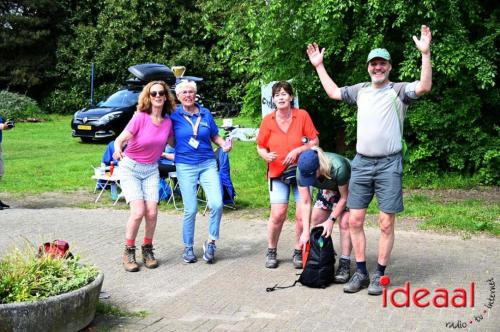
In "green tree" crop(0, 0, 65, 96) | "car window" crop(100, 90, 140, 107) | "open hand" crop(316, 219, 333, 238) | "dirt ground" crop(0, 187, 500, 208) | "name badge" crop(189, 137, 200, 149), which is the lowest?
"dirt ground" crop(0, 187, 500, 208)

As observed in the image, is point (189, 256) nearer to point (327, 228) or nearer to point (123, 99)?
point (327, 228)

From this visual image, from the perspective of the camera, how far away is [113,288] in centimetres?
620

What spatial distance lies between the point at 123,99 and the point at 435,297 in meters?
17.3

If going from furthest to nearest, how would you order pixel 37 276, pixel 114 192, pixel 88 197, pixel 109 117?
pixel 109 117
pixel 88 197
pixel 114 192
pixel 37 276

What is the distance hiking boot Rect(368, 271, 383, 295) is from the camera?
19.1 ft

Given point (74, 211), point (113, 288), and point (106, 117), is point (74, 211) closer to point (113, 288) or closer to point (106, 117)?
point (113, 288)

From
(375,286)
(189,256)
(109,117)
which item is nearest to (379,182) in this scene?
(375,286)

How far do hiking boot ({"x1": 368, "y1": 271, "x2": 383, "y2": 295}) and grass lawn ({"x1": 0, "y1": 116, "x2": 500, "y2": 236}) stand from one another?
2862 millimetres

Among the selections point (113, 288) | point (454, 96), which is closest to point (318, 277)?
point (113, 288)

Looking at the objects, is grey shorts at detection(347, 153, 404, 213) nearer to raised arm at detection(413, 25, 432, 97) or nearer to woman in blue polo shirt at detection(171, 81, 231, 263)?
raised arm at detection(413, 25, 432, 97)

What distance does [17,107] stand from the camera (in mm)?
29562

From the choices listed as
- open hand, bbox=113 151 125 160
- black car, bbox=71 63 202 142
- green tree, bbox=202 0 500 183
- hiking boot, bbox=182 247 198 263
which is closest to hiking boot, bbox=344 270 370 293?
hiking boot, bbox=182 247 198 263

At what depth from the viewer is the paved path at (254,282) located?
5.19 metres

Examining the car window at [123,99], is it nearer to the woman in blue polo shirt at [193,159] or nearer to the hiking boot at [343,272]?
the woman in blue polo shirt at [193,159]
